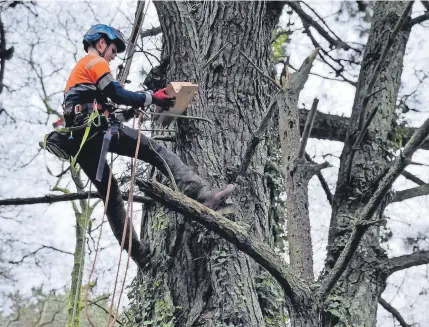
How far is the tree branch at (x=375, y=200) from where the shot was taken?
105 inches

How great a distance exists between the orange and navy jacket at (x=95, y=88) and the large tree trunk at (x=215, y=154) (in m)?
0.50

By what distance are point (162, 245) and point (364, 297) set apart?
4.28 ft

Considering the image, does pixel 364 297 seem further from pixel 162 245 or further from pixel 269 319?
pixel 162 245

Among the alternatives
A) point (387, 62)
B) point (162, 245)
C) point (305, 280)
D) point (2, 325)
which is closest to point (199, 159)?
point (162, 245)

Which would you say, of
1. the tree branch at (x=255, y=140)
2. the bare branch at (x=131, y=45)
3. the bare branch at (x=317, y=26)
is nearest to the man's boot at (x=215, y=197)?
the tree branch at (x=255, y=140)

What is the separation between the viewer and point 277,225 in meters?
4.29

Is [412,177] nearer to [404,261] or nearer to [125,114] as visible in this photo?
[404,261]

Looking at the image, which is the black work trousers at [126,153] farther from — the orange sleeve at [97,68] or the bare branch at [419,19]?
the bare branch at [419,19]

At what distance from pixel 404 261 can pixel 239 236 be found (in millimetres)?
1852

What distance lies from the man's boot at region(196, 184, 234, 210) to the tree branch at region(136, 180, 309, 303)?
654 millimetres

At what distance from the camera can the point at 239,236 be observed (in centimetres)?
300

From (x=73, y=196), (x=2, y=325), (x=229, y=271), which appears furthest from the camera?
(x=2, y=325)

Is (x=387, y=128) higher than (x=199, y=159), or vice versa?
(x=387, y=128)

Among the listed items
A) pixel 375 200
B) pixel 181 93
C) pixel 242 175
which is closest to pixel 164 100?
pixel 181 93
